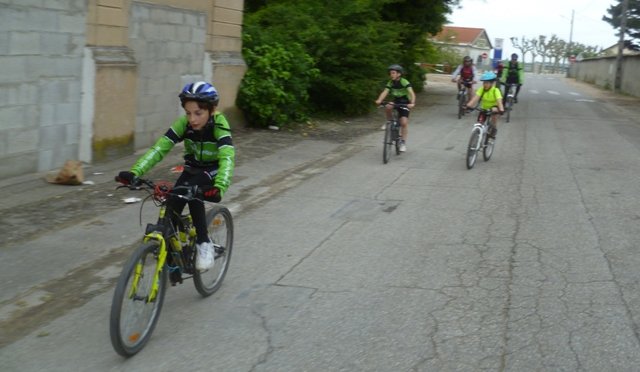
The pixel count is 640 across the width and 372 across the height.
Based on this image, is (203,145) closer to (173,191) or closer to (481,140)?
(173,191)

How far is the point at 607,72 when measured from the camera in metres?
54.8

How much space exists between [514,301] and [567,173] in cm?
710

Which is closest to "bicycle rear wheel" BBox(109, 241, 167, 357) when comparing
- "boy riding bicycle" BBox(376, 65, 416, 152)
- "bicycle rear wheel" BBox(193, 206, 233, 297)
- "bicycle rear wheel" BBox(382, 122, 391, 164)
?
"bicycle rear wheel" BBox(193, 206, 233, 297)

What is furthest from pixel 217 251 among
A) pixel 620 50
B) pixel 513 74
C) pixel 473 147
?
pixel 620 50

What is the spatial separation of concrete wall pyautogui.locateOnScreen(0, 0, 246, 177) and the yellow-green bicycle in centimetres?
476

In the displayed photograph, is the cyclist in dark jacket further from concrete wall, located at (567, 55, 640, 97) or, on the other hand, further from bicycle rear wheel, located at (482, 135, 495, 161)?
concrete wall, located at (567, 55, 640, 97)

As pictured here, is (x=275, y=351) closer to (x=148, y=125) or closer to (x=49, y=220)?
(x=49, y=220)

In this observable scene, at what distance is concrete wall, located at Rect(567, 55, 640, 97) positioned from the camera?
139 feet

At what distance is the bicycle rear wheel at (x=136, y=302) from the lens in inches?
173

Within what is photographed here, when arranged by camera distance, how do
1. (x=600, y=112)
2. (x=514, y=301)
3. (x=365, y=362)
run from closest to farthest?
(x=365, y=362) < (x=514, y=301) < (x=600, y=112)

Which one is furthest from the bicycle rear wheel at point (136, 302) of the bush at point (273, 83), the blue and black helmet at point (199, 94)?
the bush at point (273, 83)

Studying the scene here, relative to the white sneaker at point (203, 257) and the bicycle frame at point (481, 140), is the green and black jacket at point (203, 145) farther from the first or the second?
the bicycle frame at point (481, 140)

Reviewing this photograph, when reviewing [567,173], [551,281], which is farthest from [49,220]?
[567,173]

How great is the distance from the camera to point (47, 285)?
19.6 feet
